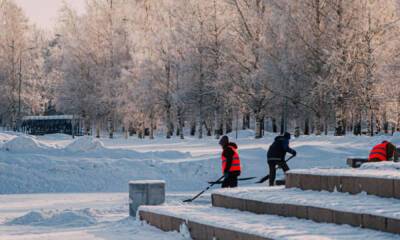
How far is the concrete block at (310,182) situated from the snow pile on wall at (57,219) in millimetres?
4410

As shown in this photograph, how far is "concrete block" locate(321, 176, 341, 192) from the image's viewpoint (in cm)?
1048

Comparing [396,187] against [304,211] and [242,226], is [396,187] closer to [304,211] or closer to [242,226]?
[304,211]

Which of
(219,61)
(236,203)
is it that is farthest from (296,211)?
(219,61)

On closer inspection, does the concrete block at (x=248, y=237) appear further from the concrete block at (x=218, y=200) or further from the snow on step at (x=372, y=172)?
the concrete block at (x=218, y=200)

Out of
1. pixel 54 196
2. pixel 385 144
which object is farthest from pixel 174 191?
pixel 385 144

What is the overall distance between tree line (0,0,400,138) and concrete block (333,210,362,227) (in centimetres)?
2887

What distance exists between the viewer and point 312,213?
9.40m

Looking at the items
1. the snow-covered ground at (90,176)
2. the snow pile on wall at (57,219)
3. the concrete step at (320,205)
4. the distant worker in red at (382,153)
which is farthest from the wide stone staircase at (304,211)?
the distant worker in red at (382,153)

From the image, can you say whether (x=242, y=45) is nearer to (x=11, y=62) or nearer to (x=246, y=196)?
(x=11, y=62)

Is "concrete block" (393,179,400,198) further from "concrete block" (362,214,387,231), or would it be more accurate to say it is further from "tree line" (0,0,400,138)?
"tree line" (0,0,400,138)

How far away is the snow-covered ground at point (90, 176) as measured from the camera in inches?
555

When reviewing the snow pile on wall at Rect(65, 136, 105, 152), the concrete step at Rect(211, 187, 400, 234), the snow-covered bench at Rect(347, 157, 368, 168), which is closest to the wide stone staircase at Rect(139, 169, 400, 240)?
the concrete step at Rect(211, 187, 400, 234)

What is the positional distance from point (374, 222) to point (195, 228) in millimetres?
2837

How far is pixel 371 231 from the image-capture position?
8.23 meters
